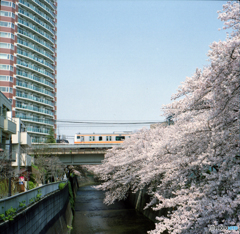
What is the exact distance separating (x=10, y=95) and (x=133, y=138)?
36298 millimetres

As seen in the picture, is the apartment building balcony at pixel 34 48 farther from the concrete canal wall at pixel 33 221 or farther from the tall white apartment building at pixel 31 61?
the concrete canal wall at pixel 33 221

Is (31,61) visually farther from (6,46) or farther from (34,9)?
(34,9)

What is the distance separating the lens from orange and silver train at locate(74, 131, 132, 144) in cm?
4769

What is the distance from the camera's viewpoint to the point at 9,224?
8.25m

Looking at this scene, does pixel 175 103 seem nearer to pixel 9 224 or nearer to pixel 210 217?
pixel 210 217

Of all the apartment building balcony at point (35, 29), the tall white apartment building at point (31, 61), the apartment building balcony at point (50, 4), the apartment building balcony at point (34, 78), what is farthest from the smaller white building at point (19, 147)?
the apartment building balcony at point (50, 4)

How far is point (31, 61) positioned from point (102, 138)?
97.8ft

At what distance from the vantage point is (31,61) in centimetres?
6538

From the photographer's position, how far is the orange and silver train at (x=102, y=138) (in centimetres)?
4769

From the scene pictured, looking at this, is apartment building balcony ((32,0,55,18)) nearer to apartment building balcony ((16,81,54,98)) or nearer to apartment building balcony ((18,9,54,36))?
apartment building balcony ((18,9,54,36))

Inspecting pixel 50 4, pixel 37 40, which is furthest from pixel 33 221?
pixel 50 4

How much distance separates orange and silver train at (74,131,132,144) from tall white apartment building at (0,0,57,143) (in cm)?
1935

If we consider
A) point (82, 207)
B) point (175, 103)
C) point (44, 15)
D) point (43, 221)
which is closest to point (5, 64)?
point (44, 15)

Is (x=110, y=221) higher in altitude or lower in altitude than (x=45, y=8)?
lower
